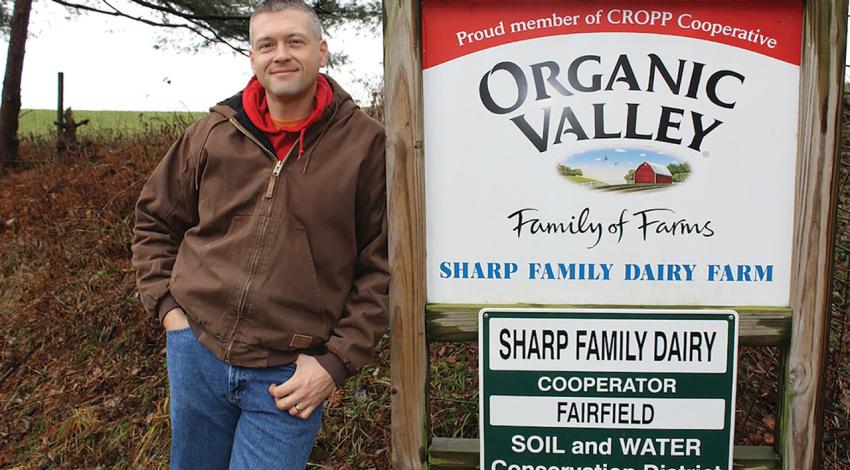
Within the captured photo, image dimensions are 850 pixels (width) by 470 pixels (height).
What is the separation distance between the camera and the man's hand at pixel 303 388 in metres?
2.50

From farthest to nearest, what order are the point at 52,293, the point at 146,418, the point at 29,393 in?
the point at 52,293
the point at 29,393
the point at 146,418

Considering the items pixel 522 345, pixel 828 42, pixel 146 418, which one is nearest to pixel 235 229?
pixel 522 345

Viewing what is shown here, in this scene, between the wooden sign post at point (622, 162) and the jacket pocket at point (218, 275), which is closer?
the wooden sign post at point (622, 162)

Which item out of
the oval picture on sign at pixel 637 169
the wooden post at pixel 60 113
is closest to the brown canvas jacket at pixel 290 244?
the oval picture on sign at pixel 637 169

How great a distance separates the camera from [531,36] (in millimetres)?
2328

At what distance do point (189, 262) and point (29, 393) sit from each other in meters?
3.46

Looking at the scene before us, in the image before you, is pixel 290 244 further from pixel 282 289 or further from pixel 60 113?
pixel 60 113

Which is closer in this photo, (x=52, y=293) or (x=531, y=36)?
(x=531, y=36)

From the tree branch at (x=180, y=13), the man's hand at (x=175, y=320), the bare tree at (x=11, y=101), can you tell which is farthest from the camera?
the bare tree at (x=11, y=101)

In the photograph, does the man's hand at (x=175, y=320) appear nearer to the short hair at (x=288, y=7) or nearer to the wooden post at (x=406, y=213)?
the wooden post at (x=406, y=213)

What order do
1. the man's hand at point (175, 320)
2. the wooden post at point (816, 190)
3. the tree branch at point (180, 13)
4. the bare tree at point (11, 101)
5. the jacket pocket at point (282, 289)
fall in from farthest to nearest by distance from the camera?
the bare tree at point (11, 101)
the tree branch at point (180, 13)
the man's hand at point (175, 320)
the jacket pocket at point (282, 289)
the wooden post at point (816, 190)

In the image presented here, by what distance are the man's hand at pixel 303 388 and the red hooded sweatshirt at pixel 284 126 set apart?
26.9 inches

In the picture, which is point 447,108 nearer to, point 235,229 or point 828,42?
point 235,229

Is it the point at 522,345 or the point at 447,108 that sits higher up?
the point at 447,108
